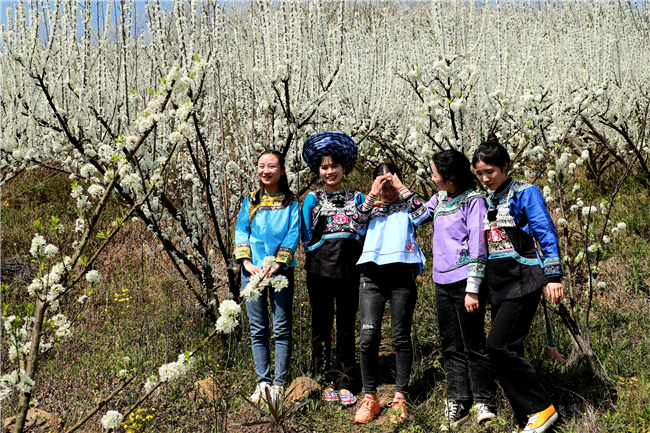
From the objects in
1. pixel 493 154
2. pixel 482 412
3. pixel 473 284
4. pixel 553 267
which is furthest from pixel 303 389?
pixel 493 154

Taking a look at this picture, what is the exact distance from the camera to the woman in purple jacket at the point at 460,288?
2.87m

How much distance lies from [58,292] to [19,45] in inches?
131

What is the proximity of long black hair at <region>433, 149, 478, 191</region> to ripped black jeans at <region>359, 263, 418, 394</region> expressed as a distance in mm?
649

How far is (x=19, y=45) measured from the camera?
4.08 meters

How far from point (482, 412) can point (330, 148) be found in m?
2.01

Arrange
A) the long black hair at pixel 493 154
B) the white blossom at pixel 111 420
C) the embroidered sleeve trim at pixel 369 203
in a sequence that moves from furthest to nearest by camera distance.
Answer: the embroidered sleeve trim at pixel 369 203
the long black hair at pixel 493 154
the white blossom at pixel 111 420

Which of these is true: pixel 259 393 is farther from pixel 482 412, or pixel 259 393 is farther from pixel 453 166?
pixel 453 166

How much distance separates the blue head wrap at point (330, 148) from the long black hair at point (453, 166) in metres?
0.69

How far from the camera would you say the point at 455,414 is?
2988 millimetres

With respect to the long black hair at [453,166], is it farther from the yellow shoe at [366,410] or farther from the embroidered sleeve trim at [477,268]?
the yellow shoe at [366,410]

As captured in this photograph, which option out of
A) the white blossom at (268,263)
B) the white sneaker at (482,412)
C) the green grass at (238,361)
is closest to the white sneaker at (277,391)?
the green grass at (238,361)

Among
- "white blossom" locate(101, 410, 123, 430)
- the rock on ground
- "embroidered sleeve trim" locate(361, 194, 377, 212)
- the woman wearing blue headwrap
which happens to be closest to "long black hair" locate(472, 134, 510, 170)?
"embroidered sleeve trim" locate(361, 194, 377, 212)

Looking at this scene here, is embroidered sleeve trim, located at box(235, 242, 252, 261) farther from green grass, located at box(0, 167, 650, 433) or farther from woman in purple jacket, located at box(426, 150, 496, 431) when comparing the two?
woman in purple jacket, located at box(426, 150, 496, 431)

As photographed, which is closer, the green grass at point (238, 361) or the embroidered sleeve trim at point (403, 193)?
the green grass at point (238, 361)
